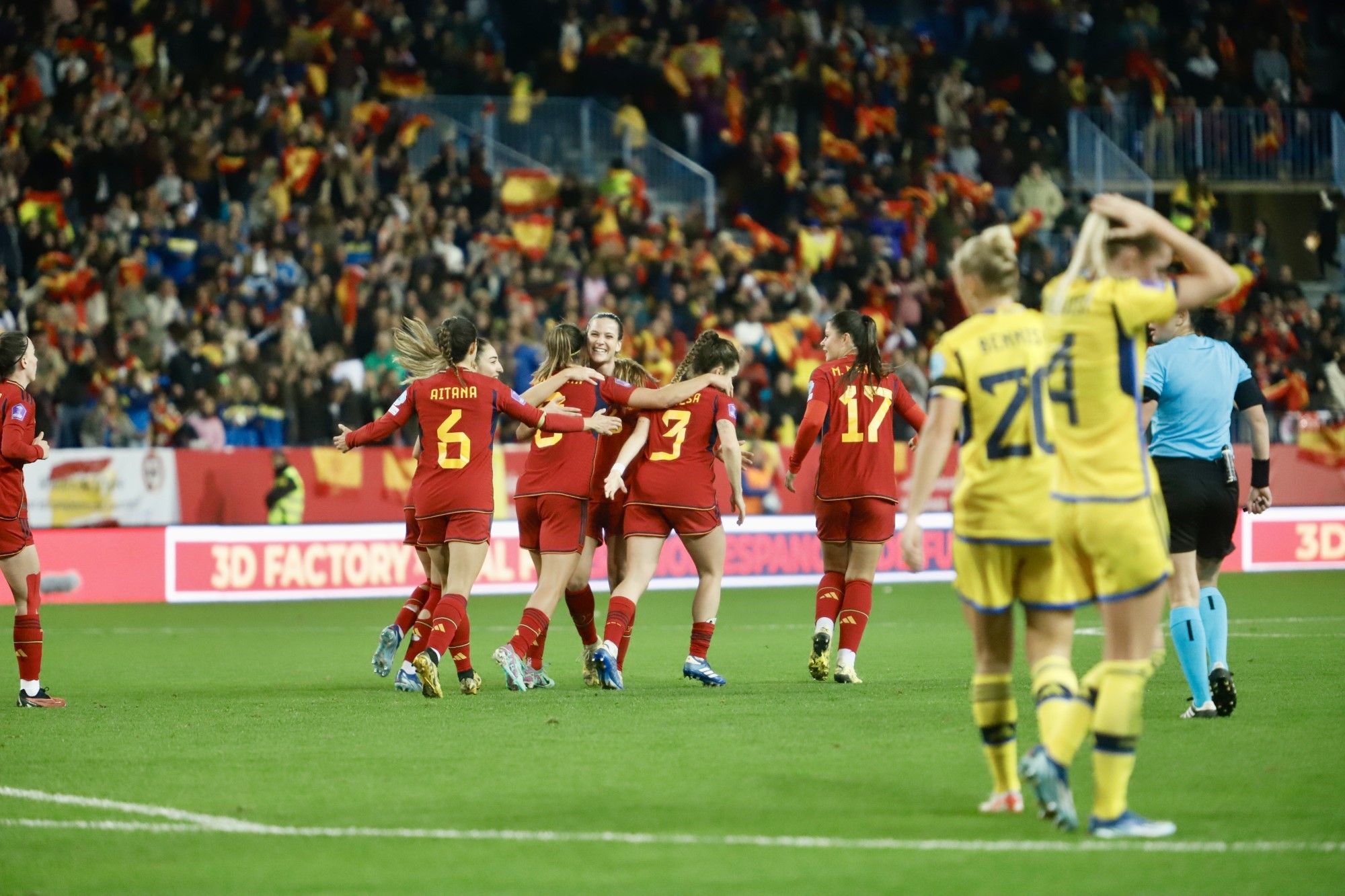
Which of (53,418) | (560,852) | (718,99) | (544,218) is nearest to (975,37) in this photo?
(718,99)

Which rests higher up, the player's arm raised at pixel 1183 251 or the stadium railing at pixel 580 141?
the stadium railing at pixel 580 141

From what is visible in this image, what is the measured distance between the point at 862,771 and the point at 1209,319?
470cm

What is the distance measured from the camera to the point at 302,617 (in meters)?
18.6

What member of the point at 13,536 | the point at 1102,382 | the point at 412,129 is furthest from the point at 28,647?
the point at 412,129

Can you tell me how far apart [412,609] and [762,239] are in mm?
16425

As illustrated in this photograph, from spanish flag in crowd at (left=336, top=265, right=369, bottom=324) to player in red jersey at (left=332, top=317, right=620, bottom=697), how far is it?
1249cm

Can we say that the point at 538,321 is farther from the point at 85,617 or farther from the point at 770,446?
the point at 85,617

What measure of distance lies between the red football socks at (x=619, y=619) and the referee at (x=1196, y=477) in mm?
3381

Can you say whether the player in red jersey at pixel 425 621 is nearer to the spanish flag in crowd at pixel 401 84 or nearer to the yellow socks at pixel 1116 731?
the yellow socks at pixel 1116 731

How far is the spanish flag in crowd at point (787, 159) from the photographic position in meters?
29.0

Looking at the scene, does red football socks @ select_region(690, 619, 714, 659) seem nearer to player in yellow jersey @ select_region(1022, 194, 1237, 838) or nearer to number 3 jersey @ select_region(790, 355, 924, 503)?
number 3 jersey @ select_region(790, 355, 924, 503)

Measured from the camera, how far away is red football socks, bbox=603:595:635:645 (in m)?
11.7

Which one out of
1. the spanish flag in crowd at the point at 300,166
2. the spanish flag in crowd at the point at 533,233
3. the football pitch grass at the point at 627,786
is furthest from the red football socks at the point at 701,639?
the spanish flag in crowd at the point at 300,166

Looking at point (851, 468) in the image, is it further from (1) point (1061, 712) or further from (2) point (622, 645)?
(1) point (1061, 712)
